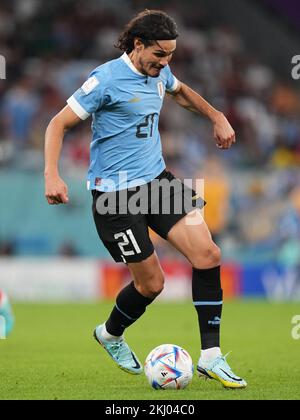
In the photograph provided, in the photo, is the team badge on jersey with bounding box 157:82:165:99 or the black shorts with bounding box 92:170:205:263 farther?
the team badge on jersey with bounding box 157:82:165:99

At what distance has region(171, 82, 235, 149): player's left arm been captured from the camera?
7152 mm

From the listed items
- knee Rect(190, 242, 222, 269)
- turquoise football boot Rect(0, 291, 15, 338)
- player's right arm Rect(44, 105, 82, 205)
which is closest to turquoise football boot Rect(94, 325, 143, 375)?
knee Rect(190, 242, 222, 269)

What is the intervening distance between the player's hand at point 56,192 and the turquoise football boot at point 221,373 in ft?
4.62

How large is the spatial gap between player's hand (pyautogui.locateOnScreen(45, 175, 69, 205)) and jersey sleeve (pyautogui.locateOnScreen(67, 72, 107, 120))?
576 millimetres

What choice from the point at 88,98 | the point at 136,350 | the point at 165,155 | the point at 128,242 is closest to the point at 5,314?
the point at 136,350

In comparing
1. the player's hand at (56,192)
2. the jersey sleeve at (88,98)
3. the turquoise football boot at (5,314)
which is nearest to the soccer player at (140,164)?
the jersey sleeve at (88,98)

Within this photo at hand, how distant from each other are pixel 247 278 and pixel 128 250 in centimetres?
1035

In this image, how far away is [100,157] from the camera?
701cm

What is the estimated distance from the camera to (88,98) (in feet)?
22.0

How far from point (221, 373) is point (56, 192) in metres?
1.53

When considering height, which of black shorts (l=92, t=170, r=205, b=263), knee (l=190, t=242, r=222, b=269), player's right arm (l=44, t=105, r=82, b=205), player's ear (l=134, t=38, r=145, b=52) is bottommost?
knee (l=190, t=242, r=222, b=269)

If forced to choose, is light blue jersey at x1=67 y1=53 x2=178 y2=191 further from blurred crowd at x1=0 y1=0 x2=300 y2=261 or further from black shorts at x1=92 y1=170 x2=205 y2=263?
blurred crowd at x1=0 y1=0 x2=300 y2=261

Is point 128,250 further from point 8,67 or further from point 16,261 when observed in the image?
point 8,67
